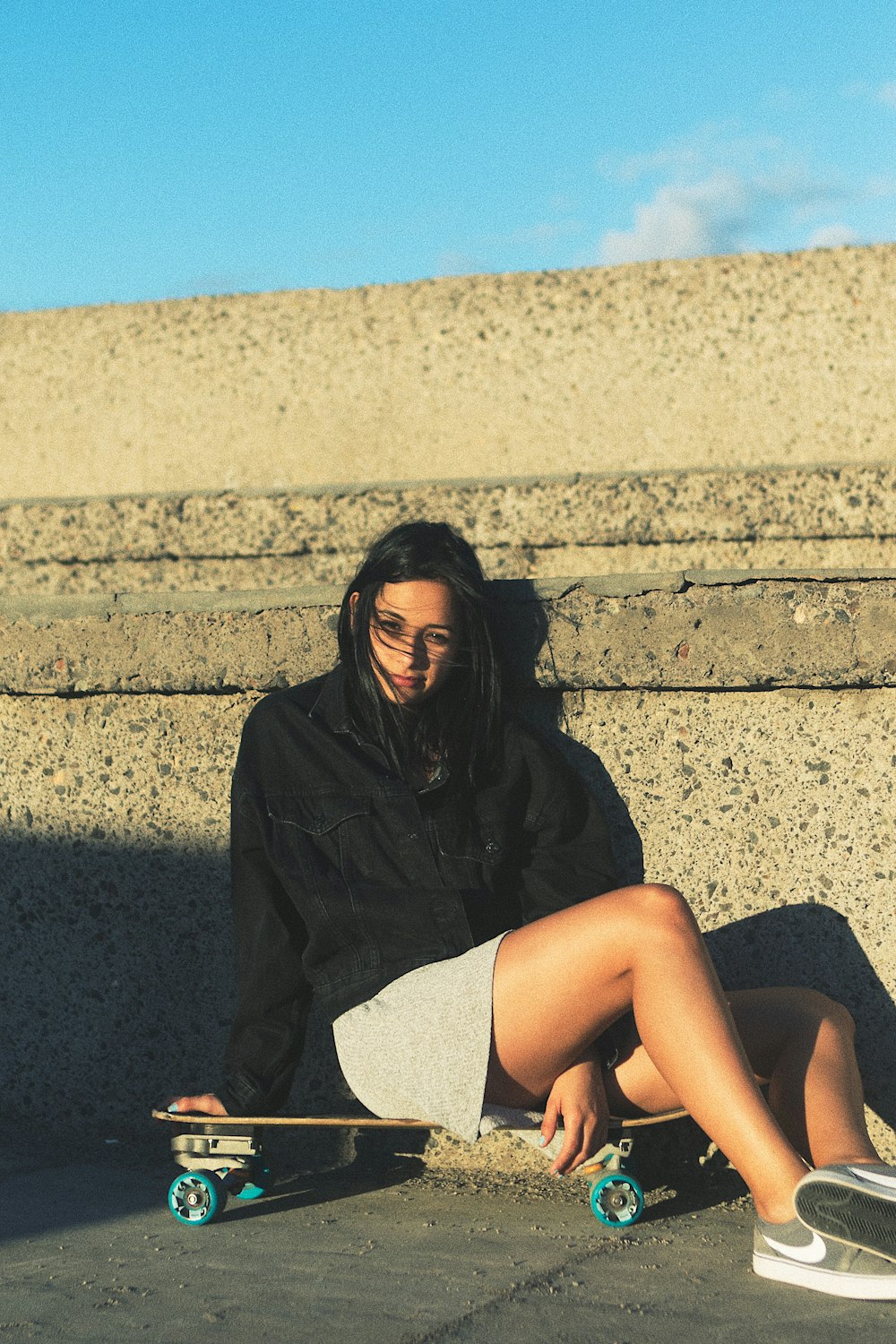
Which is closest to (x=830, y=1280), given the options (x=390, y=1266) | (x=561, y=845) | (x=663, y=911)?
(x=663, y=911)

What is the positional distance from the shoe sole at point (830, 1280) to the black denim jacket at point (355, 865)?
26.8 inches

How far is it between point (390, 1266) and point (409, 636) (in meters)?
1.06

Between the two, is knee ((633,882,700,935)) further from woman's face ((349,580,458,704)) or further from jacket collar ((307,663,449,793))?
woman's face ((349,580,458,704))

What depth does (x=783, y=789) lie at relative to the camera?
254cm

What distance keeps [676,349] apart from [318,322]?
2122 mm

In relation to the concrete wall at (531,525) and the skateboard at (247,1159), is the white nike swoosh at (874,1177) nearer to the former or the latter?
the skateboard at (247,1159)

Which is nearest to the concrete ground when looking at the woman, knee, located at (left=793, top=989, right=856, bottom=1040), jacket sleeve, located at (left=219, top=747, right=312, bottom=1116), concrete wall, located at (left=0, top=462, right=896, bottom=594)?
the woman

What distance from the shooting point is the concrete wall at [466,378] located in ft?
23.3

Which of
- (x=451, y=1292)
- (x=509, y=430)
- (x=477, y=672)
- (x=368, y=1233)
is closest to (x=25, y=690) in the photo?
(x=477, y=672)

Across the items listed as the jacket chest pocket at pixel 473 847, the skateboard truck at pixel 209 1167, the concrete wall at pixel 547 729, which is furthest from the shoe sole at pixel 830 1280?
the skateboard truck at pixel 209 1167

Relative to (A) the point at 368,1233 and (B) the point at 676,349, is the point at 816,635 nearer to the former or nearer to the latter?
(A) the point at 368,1233

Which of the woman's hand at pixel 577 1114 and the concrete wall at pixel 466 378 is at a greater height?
the concrete wall at pixel 466 378

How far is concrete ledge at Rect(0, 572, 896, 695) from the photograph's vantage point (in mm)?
2486

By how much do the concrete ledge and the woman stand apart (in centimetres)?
18
